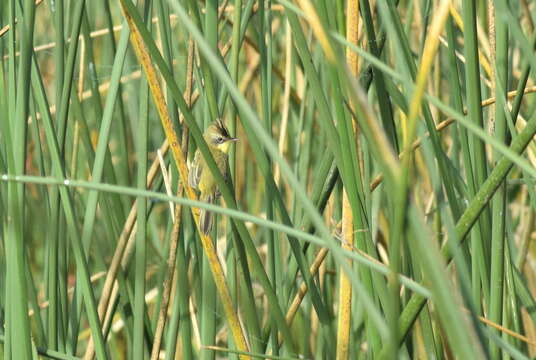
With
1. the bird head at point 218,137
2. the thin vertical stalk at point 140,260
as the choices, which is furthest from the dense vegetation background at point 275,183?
the bird head at point 218,137

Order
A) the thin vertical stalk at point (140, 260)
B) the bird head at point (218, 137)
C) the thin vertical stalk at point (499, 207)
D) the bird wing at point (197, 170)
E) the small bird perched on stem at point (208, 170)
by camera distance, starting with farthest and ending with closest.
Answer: the bird wing at point (197, 170)
the small bird perched on stem at point (208, 170)
the bird head at point (218, 137)
the thin vertical stalk at point (140, 260)
the thin vertical stalk at point (499, 207)

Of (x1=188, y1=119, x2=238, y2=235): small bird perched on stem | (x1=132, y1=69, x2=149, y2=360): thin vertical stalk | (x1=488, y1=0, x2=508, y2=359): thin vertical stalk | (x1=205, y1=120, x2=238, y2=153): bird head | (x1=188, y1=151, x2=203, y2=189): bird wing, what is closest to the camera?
(x1=488, y1=0, x2=508, y2=359): thin vertical stalk

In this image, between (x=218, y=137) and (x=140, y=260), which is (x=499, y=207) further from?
(x=218, y=137)

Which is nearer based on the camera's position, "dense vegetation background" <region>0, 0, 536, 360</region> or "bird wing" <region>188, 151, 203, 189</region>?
"dense vegetation background" <region>0, 0, 536, 360</region>

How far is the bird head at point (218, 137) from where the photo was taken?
1543 millimetres

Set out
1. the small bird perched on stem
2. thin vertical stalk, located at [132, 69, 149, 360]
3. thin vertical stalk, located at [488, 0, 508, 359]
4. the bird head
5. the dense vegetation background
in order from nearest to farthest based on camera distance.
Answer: the dense vegetation background
thin vertical stalk, located at [488, 0, 508, 359]
thin vertical stalk, located at [132, 69, 149, 360]
the bird head
the small bird perched on stem

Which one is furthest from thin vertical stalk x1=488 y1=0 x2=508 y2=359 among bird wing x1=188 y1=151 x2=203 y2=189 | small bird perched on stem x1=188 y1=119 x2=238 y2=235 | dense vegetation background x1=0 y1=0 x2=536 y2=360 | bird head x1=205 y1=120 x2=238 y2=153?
bird wing x1=188 y1=151 x2=203 y2=189

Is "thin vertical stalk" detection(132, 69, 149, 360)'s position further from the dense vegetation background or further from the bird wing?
the bird wing

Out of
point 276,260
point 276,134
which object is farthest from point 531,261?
point 276,260

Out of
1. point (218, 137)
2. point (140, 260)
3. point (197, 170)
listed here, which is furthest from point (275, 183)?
point (197, 170)

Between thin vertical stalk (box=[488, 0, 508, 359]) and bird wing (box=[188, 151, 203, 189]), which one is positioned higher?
thin vertical stalk (box=[488, 0, 508, 359])

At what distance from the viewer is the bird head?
1543mm

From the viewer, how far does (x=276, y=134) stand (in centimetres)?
274

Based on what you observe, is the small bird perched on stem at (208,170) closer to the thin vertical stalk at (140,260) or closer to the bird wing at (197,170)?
the bird wing at (197,170)
